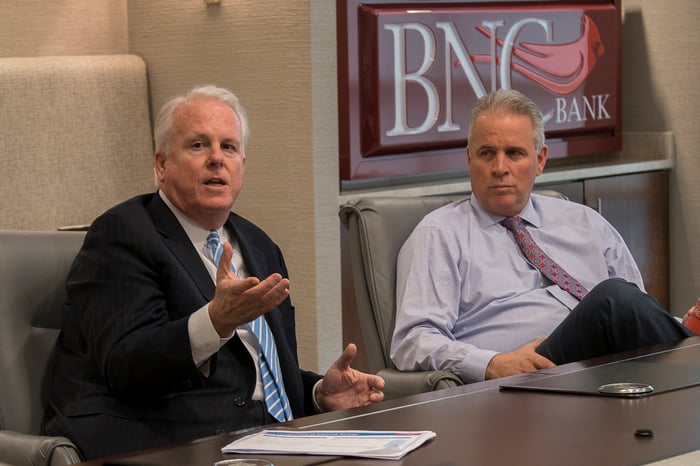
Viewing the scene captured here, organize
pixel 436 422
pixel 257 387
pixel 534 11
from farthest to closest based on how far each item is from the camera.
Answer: pixel 534 11, pixel 257 387, pixel 436 422

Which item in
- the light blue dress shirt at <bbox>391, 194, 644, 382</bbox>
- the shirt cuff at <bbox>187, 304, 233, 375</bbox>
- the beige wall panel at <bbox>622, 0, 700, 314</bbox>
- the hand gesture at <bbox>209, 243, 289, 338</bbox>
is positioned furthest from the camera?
the beige wall panel at <bbox>622, 0, 700, 314</bbox>

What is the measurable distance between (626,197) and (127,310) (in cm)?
339

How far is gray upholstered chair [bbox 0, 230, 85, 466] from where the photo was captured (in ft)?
8.00

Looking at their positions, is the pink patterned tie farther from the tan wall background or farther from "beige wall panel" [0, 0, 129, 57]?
"beige wall panel" [0, 0, 129, 57]

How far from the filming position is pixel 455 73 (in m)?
4.54

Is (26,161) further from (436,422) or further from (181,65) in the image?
(436,422)

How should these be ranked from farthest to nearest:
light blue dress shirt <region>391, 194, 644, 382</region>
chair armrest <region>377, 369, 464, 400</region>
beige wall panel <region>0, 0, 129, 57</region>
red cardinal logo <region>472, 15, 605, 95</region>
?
red cardinal logo <region>472, 15, 605, 95</region>
beige wall panel <region>0, 0, 129, 57</region>
light blue dress shirt <region>391, 194, 644, 382</region>
chair armrest <region>377, 369, 464, 400</region>

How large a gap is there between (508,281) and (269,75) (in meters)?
1.24

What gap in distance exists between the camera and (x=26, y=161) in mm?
3918

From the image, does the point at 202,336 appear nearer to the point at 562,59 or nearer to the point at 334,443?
the point at 334,443

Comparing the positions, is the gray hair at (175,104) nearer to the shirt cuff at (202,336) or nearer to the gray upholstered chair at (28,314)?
the gray upholstered chair at (28,314)

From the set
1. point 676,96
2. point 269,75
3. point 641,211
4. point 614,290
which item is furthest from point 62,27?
point 676,96

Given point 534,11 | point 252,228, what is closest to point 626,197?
point 534,11

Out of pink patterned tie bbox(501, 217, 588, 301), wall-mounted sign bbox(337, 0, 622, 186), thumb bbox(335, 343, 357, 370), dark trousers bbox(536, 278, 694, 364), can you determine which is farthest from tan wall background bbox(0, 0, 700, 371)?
thumb bbox(335, 343, 357, 370)
